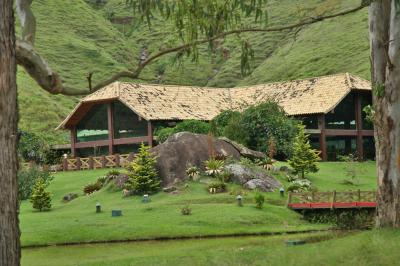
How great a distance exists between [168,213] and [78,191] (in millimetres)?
10955

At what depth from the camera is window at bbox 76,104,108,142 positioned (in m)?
52.1

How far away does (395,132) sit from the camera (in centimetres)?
1488

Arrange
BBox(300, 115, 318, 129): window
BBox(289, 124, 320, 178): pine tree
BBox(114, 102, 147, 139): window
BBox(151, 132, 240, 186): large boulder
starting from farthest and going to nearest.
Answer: BBox(114, 102, 147, 139): window → BBox(300, 115, 318, 129): window → BBox(289, 124, 320, 178): pine tree → BBox(151, 132, 240, 186): large boulder

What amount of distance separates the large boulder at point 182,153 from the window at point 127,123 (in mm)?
16252

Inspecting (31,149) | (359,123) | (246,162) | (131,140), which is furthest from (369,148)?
(31,149)

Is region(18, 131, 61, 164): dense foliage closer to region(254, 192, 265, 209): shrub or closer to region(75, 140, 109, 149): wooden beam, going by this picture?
region(75, 140, 109, 149): wooden beam

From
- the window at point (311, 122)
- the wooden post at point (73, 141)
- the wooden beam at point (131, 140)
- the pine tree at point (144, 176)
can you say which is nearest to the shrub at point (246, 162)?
the pine tree at point (144, 176)

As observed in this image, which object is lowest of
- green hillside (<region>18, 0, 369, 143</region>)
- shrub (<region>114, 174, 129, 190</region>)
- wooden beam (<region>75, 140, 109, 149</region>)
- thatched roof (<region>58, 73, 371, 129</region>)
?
shrub (<region>114, 174, 129, 190</region>)

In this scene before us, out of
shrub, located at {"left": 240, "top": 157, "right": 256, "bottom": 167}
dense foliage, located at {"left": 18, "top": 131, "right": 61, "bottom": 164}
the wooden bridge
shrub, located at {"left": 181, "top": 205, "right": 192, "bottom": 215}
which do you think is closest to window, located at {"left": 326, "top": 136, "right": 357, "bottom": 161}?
shrub, located at {"left": 240, "top": 157, "right": 256, "bottom": 167}

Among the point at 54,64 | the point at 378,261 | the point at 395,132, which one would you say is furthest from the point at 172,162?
the point at 54,64

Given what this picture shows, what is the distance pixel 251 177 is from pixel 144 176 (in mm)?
5061

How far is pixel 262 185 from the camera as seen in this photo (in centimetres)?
2966

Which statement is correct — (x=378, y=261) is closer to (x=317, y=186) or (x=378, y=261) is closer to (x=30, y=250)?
(x=30, y=250)

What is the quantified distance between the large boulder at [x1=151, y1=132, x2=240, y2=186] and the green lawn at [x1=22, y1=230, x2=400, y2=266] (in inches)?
453
